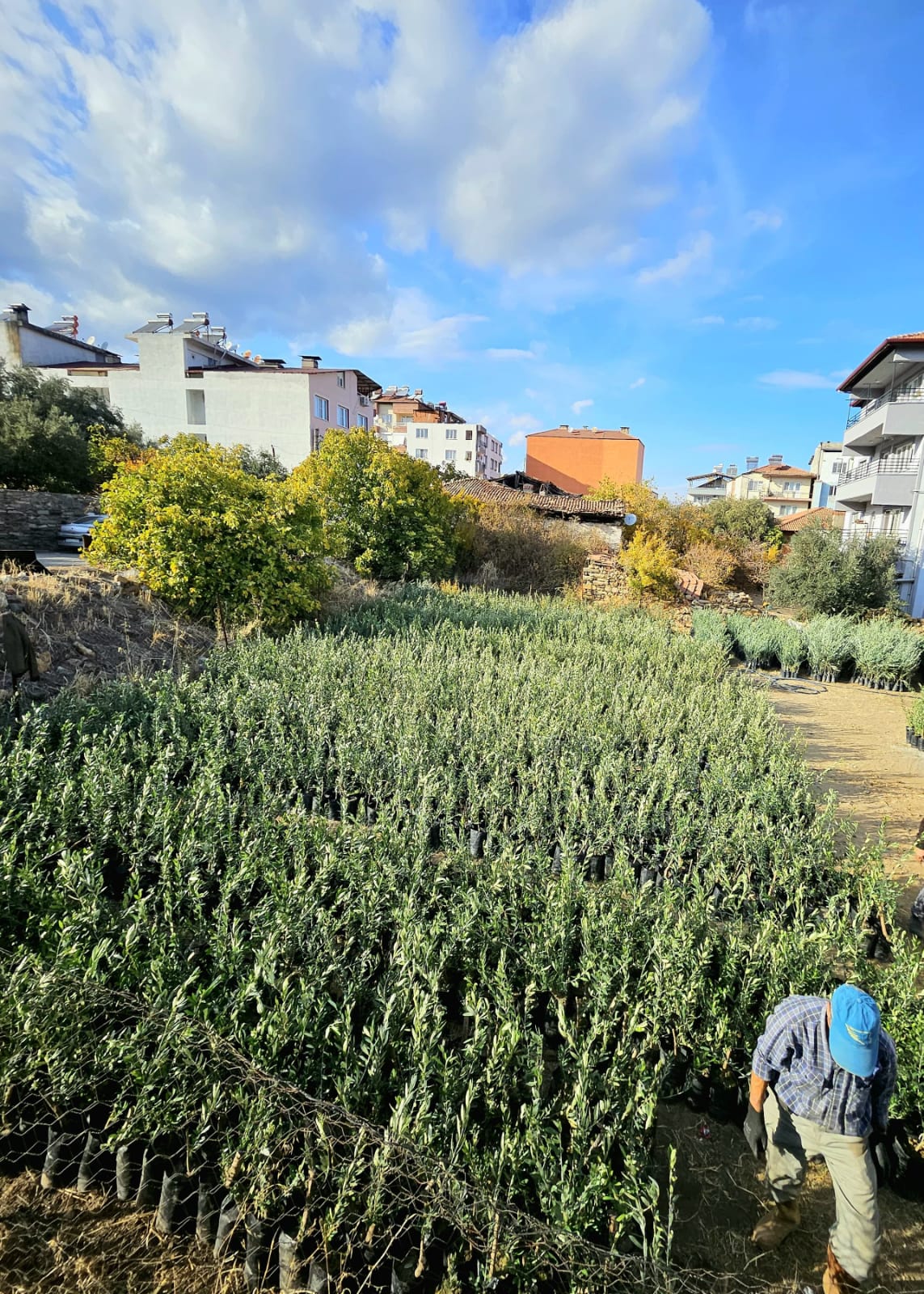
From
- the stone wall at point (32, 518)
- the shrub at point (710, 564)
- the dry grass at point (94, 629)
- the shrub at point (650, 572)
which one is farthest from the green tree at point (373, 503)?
the shrub at point (710, 564)

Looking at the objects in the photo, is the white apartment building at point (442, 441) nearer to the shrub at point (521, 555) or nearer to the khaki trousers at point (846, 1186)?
the shrub at point (521, 555)

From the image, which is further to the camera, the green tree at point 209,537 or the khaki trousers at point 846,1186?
the green tree at point 209,537

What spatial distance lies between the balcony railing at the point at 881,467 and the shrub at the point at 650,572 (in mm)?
Answer: 8242

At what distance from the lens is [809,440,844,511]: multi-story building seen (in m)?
49.4

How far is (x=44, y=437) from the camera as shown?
19.3 m

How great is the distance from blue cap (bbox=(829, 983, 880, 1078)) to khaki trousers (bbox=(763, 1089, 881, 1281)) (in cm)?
33

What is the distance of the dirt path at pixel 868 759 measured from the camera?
5473 mm

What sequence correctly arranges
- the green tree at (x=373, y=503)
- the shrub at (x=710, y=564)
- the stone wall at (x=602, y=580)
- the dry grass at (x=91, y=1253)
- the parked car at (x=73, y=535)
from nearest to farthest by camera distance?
1. the dry grass at (x=91, y=1253)
2. the green tree at (x=373, y=503)
3. the parked car at (x=73, y=535)
4. the stone wall at (x=602, y=580)
5. the shrub at (x=710, y=564)

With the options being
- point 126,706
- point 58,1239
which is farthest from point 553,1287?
point 126,706

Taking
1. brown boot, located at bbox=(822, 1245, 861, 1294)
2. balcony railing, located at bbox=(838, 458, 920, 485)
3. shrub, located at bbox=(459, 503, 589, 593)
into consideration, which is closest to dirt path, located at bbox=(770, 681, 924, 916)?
brown boot, located at bbox=(822, 1245, 861, 1294)

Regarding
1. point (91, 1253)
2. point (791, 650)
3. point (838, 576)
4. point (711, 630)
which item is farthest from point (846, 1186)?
point (838, 576)

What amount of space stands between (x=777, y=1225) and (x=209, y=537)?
28.9ft

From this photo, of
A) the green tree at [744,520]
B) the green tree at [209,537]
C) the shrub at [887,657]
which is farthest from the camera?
the green tree at [744,520]

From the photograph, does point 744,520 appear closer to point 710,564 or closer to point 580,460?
point 710,564
